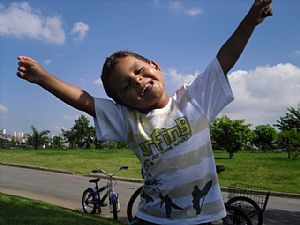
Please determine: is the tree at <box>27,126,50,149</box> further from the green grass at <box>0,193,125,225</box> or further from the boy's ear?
the boy's ear

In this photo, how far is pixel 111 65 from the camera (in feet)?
6.37

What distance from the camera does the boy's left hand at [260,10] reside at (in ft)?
5.65

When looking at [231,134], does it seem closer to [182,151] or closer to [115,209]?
[115,209]

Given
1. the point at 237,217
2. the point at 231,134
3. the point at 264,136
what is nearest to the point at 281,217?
the point at 237,217

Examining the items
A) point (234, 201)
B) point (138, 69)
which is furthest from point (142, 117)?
point (234, 201)

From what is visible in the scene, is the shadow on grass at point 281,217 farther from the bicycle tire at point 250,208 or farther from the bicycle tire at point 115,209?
the bicycle tire at point 115,209

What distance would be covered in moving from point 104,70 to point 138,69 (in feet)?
0.62

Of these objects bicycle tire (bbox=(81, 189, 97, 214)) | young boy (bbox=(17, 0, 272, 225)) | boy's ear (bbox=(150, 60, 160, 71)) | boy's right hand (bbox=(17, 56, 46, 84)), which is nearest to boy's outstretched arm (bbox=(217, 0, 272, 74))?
young boy (bbox=(17, 0, 272, 225))

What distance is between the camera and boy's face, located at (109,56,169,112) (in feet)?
6.07

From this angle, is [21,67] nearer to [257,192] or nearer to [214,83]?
[214,83]

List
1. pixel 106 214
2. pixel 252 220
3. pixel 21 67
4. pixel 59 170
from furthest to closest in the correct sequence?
1. pixel 59 170
2. pixel 106 214
3. pixel 252 220
4. pixel 21 67

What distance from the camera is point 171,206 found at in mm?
1826

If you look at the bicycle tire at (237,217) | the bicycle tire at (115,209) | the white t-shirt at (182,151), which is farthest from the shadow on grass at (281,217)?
the white t-shirt at (182,151)

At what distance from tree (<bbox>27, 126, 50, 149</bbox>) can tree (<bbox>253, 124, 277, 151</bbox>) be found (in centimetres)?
2687
